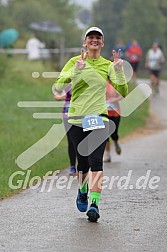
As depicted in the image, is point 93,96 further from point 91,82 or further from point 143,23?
point 143,23

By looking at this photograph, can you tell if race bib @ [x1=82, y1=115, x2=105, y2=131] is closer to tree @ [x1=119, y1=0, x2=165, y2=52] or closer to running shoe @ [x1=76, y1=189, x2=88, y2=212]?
running shoe @ [x1=76, y1=189, x2=88, y2=212]

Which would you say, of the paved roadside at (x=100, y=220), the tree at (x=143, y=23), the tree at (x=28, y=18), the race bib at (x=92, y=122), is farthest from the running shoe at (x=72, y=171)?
the tree at (x=143, y=23)

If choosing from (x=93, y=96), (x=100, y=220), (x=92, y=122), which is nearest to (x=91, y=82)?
(x=93, y=96)

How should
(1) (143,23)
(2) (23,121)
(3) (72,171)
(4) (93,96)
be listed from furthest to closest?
(1) (143,23) < (2) (23,121) < (3) (72,171) < (4) (93,96)

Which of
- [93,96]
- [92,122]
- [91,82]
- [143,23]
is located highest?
[91,82]

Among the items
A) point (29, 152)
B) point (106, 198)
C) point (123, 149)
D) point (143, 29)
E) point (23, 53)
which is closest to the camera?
point (106, 198)

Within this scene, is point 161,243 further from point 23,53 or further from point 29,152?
point 23,53

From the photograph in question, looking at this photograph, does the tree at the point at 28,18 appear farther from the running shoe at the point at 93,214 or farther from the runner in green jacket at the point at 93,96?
the running shoe at the point at 93,214

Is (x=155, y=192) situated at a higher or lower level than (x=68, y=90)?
lower

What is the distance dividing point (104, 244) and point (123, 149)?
33.2ft

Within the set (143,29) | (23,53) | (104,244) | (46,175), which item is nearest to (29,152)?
(46,175)

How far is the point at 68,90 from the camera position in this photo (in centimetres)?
1272

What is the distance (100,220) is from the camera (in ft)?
30.1

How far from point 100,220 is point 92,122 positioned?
1.06m
